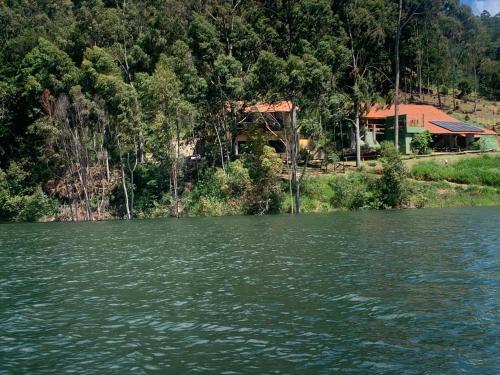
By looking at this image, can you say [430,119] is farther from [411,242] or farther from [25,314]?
[25,314]

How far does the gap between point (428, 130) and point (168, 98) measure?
41.0 m

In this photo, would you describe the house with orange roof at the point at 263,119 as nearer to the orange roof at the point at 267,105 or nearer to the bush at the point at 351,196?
the orange roof at the point at 267,105

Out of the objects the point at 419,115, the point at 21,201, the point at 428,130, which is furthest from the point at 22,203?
the point at 419,115

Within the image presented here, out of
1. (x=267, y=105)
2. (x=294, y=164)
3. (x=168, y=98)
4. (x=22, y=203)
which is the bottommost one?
(x=22, y=203)

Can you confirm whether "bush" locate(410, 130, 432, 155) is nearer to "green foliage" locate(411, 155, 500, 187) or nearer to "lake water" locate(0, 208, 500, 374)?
"green foliage" locate(411, 155, 500, 187)

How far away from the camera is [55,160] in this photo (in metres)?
64.7

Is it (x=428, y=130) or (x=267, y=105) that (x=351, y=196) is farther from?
(x=428, y=130)

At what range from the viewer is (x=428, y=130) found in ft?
261

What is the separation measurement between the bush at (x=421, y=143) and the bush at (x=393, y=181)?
64.0ft

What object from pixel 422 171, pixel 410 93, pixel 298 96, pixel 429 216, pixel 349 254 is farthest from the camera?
pixel 410 93

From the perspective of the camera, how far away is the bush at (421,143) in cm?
7619

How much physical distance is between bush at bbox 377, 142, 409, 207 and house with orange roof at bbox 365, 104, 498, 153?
68.9ft

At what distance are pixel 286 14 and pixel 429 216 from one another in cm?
3300

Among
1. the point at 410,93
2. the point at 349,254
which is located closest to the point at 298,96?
the point at 349,254
